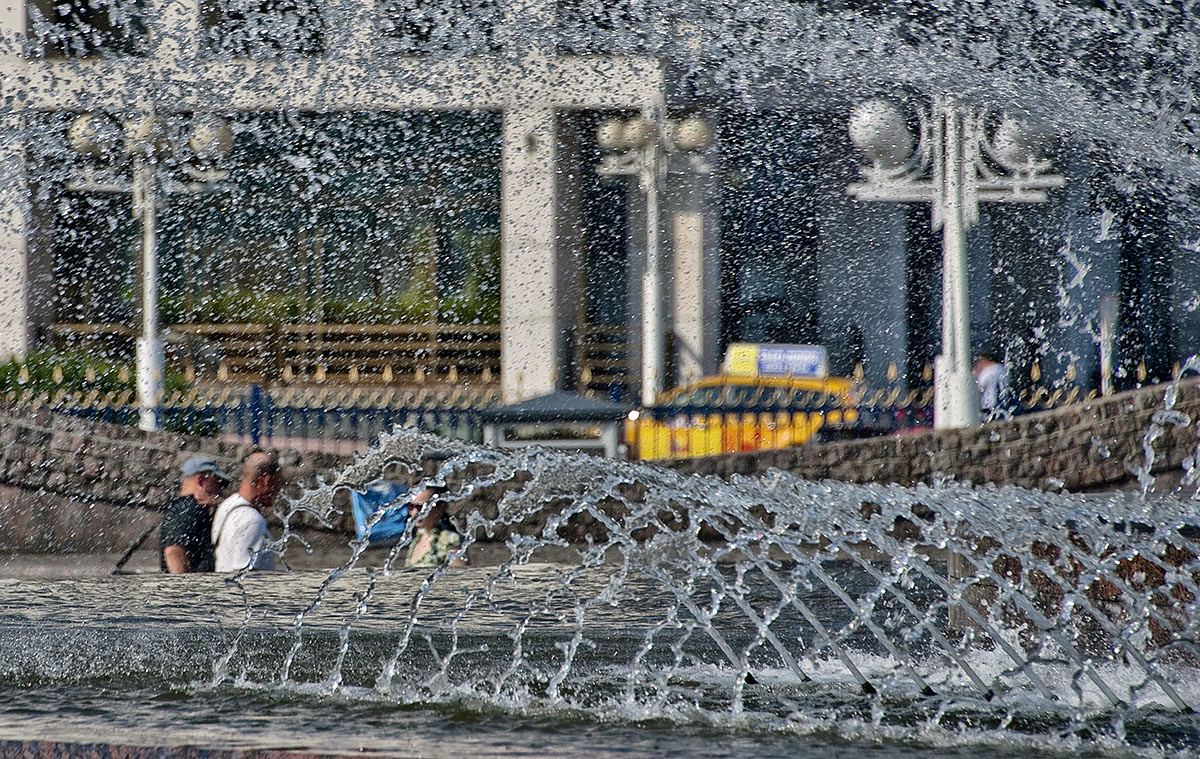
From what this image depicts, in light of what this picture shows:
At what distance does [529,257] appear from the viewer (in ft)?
61.6

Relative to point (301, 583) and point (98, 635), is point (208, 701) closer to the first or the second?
point (98, 635)

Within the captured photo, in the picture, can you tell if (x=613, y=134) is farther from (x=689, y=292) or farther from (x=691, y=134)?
(x=689, y=292)

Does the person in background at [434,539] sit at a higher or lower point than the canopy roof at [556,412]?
lower

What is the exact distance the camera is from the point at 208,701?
4262mm

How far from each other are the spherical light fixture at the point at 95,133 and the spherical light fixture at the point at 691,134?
5375 millimetres

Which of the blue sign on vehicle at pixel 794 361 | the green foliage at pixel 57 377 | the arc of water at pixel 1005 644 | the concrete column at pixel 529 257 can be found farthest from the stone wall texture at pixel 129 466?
the concrete column at pixel 529 257

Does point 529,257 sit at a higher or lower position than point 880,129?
lower

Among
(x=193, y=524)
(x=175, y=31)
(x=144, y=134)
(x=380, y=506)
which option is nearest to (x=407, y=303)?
(x=144, y=134)

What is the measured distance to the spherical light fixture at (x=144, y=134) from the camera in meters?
13.4

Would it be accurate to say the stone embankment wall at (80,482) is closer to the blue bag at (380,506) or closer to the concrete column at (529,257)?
the blue bag at (380,506)

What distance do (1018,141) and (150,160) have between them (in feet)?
23.8

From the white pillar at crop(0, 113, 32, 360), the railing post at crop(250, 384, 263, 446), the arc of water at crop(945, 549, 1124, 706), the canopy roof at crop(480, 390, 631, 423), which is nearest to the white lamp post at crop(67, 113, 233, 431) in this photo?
the railing post at crop(250, 384, 263, 446)

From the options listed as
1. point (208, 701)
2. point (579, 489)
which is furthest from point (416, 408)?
point (208, 701)

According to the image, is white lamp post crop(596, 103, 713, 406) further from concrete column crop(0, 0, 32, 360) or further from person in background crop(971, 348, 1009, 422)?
concrete column crop(0, 0, 32, 360)
